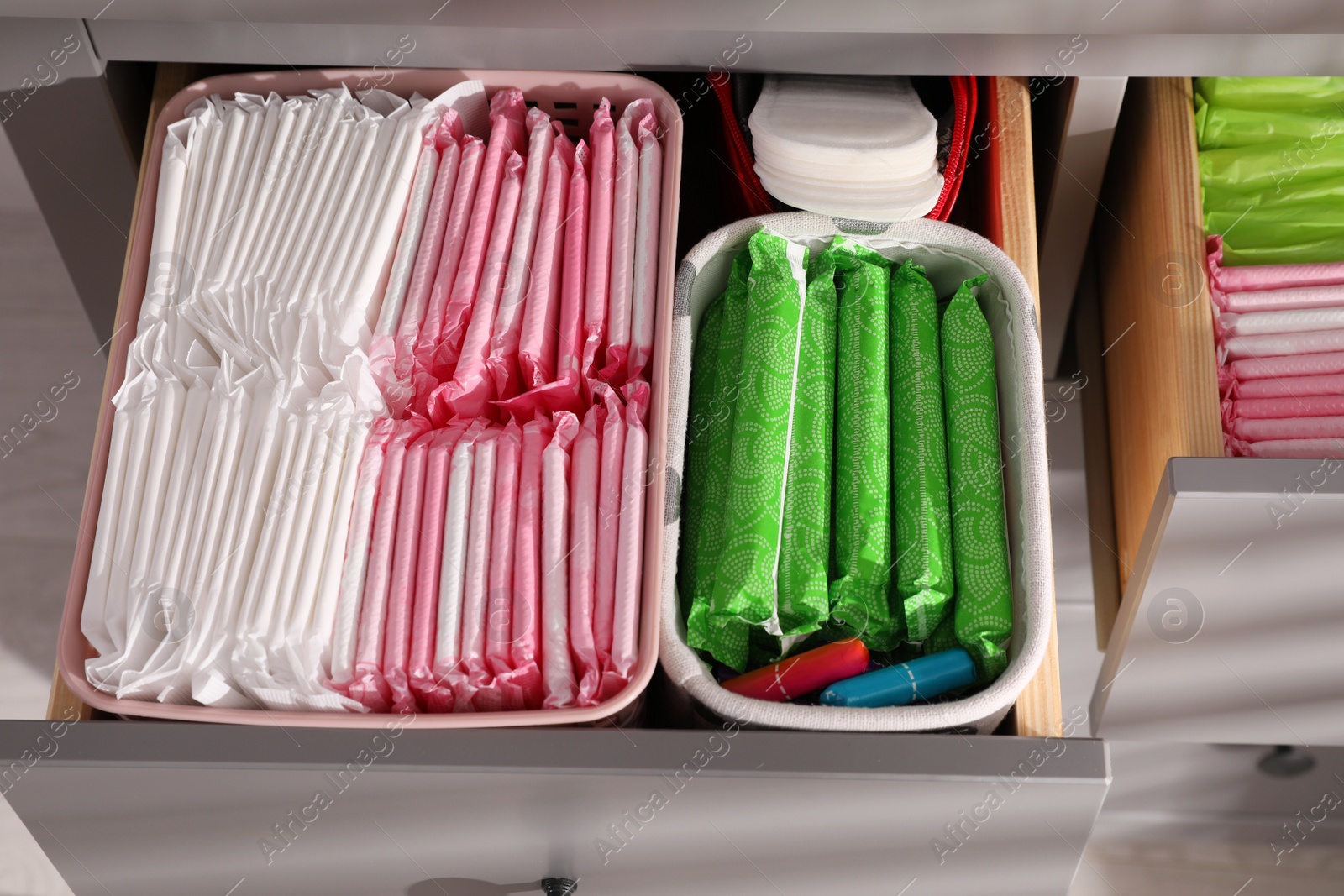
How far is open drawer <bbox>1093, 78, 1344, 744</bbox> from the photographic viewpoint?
2.43ft

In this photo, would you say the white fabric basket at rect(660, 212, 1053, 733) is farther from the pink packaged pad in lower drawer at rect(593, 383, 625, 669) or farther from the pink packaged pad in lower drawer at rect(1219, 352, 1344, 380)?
the pink packaged pad in lower drawer at rect(1219, 352, 1344, 380)

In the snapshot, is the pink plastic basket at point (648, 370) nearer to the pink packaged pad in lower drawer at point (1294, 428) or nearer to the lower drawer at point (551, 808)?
the lower drawer at point (551, 808)

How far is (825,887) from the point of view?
0.81m

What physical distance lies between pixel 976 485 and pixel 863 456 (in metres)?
0.09

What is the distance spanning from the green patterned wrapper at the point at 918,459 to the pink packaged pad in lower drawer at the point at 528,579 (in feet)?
0.87

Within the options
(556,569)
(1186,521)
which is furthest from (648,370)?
(1186,521)

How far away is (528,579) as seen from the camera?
29.2 inches

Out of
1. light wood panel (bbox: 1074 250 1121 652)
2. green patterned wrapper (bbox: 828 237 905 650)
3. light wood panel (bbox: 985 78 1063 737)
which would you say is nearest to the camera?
green patterned wrapper (bbox: 828 237 905 650)

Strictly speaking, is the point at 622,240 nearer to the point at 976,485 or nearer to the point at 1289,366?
the point at 976,485

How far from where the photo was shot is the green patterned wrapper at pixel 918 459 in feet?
2.59

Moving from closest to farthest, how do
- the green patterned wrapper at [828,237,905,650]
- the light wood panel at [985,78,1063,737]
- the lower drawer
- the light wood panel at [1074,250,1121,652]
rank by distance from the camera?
1. the lower drawer
2. the green patterned wrapper at [828,237,905,650]
3. the light wood panel at [985,78,1063,737]
4. the light wood panel at [1074,250,1121,652]

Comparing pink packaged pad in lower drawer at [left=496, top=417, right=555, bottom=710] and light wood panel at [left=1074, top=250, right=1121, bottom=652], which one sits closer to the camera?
pink packaged pad in lower drawer at [left=496, top=417, right=555, bottom=710]

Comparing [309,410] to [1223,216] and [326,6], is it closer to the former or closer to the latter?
[326,6]

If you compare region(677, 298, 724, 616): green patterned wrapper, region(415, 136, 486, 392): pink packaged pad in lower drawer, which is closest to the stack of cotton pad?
region(677, 298, 724, 616): green patterned wrapper
